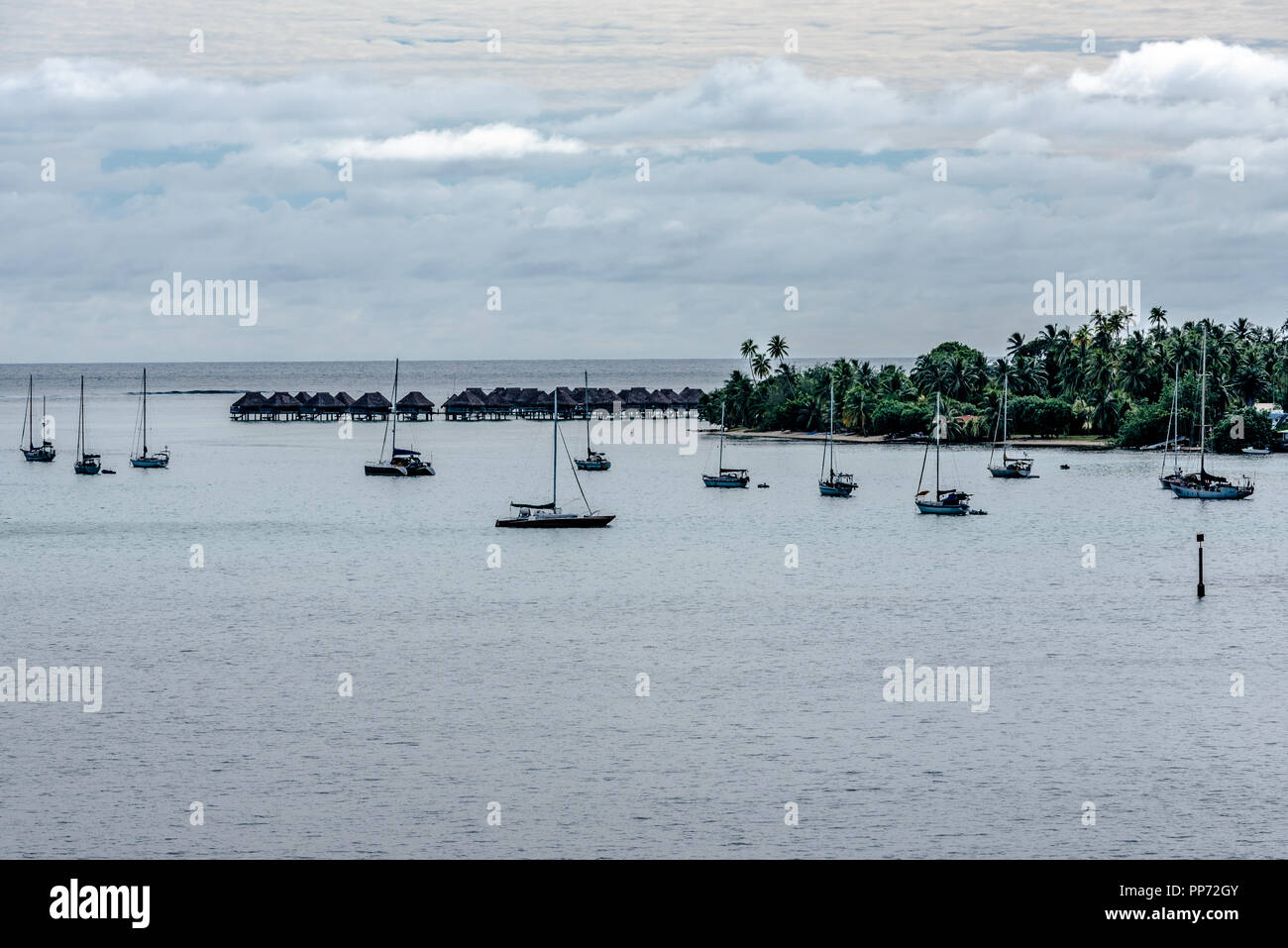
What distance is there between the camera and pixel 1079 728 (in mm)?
41594

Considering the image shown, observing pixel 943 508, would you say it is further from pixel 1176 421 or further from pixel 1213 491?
pixel 1176 421

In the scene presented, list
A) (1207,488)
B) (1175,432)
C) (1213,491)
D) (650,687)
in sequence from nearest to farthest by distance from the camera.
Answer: (650,687), (1213,491), (1207,488), (1175,432)

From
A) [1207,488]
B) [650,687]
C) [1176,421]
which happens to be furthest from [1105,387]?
[650,687]

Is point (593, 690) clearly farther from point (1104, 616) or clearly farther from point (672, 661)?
point (1104, 616)

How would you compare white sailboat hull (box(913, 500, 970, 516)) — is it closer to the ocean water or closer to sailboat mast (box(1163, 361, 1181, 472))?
the ocean water

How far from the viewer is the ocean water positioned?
3291 centimetres

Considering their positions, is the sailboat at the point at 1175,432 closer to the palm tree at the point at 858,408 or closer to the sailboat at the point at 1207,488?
the sailboat at the point at 1207,488

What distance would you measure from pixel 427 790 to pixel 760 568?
1680 inches

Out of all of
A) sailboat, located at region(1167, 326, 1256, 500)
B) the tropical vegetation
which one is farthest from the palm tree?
sailboat, located at region(1167, 326, 1256, 500)

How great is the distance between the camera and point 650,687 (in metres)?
47.0

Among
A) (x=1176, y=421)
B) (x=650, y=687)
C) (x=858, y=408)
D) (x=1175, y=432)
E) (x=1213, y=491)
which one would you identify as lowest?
(x=650, y=687)

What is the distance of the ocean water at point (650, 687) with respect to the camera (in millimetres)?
32906
